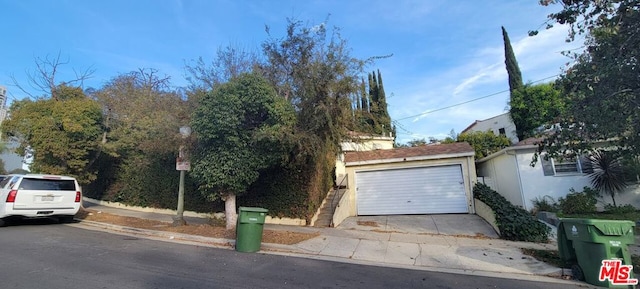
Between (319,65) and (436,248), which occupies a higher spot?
(319,65)

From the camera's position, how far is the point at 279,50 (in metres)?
11.6

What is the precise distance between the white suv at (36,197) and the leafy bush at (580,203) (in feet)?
57.8

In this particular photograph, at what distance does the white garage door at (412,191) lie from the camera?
12.9 meters

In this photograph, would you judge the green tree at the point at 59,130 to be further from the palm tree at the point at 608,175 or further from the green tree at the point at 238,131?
the palm tree at the point at 608,175

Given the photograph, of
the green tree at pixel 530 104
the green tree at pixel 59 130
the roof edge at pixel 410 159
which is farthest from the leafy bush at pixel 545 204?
the green tree at pixel 59 130

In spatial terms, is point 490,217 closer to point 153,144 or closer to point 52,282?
point 52,282

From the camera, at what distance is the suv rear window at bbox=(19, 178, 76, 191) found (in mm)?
9375

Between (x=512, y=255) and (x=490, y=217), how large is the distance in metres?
3.48

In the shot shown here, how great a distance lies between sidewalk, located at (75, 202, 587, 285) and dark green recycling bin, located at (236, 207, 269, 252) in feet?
1.33

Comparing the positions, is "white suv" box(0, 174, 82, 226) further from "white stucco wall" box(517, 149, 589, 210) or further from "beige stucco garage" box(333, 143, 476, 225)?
"white stucco wall" box(517, 149, 589, 210)

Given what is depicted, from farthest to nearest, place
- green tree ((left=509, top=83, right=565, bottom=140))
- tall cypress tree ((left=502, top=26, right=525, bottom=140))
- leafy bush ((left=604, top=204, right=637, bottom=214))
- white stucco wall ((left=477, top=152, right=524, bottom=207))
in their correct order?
1. tall cypress tree ((left=502, top=26, right=525, bottom=140))
2. green tree ((left=509, top=83, right=565, bottom=140))
3. white stucco wall ((left=477, top=152, right=524, bottom=207))
4. leafy bush ((left=604, top=204, right=637, bottom=214))

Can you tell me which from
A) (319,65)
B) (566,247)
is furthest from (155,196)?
(566,247)

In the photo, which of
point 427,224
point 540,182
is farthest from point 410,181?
point 540,182

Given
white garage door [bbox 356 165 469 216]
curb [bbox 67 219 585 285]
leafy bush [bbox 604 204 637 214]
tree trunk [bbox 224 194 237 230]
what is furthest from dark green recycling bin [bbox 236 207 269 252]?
leafy bush [bbox 604 204 637 214]
